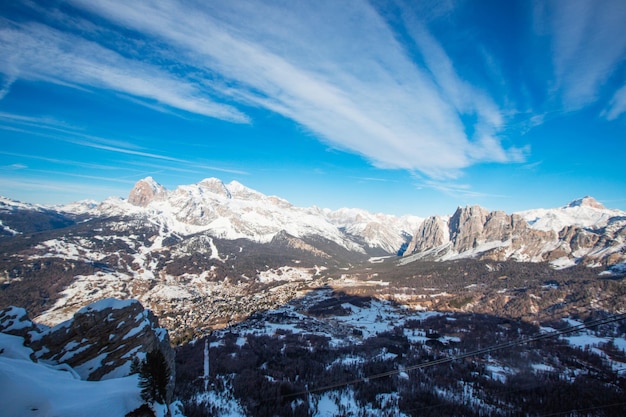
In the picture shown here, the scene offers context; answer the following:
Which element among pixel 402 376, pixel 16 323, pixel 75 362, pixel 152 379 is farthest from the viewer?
pixel 402 376

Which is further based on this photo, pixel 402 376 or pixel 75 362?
pixel 402 376

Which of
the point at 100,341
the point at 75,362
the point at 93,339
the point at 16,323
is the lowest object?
the point at 75,362

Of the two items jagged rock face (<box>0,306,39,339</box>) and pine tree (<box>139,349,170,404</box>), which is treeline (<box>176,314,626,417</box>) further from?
pine tree (<box>139,349,170,404</box>)

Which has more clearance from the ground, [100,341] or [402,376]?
[100,341]

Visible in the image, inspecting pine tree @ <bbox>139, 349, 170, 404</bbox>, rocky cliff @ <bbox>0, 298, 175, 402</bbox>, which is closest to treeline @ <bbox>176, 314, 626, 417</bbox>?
rocky cliff @ <bbox>0, 298, 175, 402</bbox>

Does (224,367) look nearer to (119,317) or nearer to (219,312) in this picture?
(119,317)

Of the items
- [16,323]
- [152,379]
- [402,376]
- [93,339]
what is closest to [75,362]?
[93,339]

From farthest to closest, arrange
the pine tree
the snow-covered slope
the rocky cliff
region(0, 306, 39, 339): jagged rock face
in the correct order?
region(0, 306, 39, 339): jagged rock face, the rocky cliff, the pine tree, the snow-covered slope

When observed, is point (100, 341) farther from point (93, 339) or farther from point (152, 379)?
point (152, 379)

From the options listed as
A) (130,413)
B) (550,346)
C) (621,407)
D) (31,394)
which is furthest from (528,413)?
(31,394)
